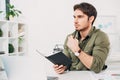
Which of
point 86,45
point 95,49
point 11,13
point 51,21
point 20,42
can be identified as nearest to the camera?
point 95,49

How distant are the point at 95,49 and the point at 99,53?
0.05m

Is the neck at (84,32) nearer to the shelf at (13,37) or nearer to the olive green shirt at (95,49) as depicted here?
the olive green shirt at (95,49)

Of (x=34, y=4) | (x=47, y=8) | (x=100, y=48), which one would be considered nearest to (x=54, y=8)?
(x=47, y=8)

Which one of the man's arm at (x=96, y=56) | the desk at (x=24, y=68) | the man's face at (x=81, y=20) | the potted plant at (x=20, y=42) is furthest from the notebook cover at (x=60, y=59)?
the potted plant at (x=20, y=42)

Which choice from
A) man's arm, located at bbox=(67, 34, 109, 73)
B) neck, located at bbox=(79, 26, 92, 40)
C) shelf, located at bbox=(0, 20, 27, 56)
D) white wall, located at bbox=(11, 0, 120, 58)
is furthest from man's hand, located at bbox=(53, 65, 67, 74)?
white wall, located at bbox=(11, 0, 120, 58)

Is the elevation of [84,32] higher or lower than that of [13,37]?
higher

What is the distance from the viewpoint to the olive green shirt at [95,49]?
164 cm

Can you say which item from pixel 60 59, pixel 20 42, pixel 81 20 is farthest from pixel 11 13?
pixel 60 59

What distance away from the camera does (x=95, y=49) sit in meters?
1.68

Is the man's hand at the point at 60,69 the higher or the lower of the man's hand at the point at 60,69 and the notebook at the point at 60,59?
the lower

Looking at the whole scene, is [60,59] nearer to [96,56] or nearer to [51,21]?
[96,56]

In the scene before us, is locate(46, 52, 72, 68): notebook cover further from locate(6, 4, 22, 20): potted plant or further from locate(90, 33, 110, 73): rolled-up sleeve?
locate(6, 4, 22, 20): potted plant

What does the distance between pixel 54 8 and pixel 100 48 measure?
6.57ft

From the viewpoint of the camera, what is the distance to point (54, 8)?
3.53m
